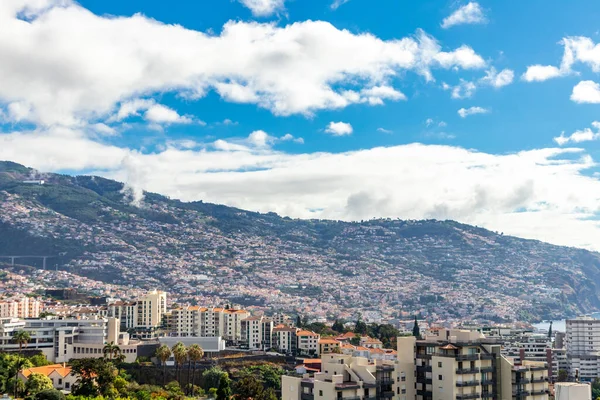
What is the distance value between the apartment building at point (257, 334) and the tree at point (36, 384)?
124ft

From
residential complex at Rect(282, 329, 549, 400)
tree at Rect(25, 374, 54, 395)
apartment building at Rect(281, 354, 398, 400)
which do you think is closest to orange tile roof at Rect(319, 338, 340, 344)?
Result: tree at Rect(25, 374, 54, 395)

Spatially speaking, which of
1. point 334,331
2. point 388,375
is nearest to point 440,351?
point 388,375

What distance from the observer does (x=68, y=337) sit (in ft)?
237

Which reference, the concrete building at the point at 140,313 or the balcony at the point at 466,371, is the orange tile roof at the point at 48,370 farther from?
the balcony at the point at 466,371

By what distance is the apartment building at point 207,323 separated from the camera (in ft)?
297

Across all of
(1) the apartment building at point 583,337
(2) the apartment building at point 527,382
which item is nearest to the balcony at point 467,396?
(2) the apartment building at point 527,382

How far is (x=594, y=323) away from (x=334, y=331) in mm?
38779

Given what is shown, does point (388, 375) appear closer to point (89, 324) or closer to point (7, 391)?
point (7, 391)

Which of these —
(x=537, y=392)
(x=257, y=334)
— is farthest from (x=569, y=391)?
(x=257, y=334)

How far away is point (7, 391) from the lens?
51406 millimetres

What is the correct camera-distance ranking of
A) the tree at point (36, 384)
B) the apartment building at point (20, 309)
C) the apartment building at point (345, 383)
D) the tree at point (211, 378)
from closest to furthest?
1. the apartment building at point (345, 383)
2. the tree at point (36, 384)
3. the tree at point (211, 378)
4. the apartment building at point (20, 309)

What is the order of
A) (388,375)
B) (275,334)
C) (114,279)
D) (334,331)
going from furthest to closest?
(114,279), (334,331), (275,334), (388,375)

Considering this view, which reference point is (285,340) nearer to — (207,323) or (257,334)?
(257,334)

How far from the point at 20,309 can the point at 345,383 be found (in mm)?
74611
